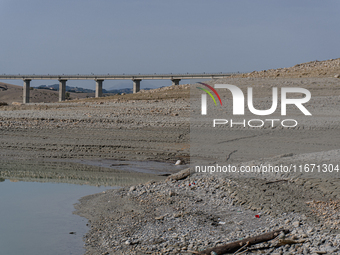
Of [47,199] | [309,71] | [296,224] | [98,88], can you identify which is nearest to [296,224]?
[296,224]

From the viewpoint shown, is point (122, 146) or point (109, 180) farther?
point (122, 146)

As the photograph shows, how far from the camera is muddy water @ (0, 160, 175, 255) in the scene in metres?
7.36

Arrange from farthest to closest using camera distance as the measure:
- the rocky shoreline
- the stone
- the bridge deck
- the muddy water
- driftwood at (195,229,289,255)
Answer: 1. the bridge deck
2. the muddy water
3. the stone
4. the rocky shoreline
5. driftwood at (195,229,289,255)

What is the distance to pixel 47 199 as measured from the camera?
10.3 meters

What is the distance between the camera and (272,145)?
15.0m

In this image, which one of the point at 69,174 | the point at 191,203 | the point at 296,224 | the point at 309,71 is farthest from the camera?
the point at 309,71

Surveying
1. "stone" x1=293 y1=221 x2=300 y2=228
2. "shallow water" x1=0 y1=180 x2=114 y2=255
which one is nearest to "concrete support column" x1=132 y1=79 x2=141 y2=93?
"shallow water" x1=0 y1=180 x2=114 y2=255

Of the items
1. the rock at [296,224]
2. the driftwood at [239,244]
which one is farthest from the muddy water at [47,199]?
the rock at [296,224]

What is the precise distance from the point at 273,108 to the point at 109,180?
11.3 metres

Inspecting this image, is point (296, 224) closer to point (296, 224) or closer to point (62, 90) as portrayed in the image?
point (296, 224)

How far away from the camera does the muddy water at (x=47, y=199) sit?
24.1 ft

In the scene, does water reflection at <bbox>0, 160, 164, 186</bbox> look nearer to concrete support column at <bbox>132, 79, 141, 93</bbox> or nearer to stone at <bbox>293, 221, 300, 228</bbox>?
stone at <bbox>293, 221, 300, 228</bbox>

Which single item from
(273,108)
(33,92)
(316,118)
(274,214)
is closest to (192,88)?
(273,108)

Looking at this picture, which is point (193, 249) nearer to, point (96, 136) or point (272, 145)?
point (272, 145)
